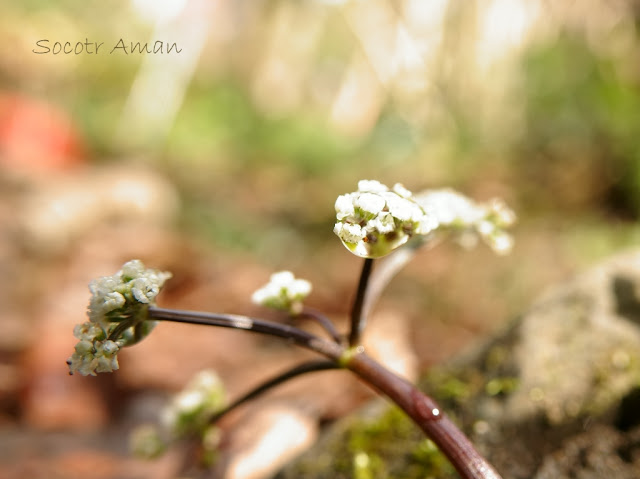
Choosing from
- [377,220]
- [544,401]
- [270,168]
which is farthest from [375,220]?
[270,168]

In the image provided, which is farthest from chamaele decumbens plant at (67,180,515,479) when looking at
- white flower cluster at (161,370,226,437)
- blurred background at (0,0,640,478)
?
blurred background at (0,0,640,478)

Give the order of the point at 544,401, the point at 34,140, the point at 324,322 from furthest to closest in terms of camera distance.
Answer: the point at 34,140
the point at 544,401
the point at 324,322

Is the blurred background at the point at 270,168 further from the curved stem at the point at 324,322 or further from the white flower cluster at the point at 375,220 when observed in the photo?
the white flower cluster at the point at 375,220

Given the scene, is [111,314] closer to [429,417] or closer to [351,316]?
[351,316]

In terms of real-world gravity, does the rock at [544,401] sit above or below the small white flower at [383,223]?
below

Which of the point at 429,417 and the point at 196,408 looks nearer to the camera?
the point at 429,417

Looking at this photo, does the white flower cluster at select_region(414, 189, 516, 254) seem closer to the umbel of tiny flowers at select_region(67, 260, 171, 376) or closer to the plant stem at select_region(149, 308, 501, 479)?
the plant stem at select_region(149, 308, 501, 479)

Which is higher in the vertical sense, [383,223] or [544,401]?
[383,223]

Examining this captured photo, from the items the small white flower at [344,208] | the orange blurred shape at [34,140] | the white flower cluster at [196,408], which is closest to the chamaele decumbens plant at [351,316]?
the small white flower at [344,208]
